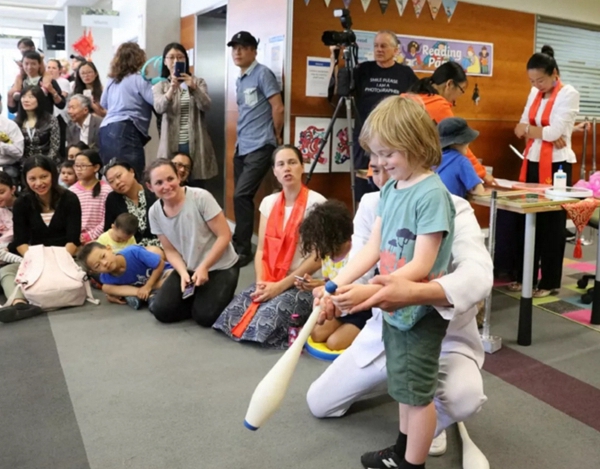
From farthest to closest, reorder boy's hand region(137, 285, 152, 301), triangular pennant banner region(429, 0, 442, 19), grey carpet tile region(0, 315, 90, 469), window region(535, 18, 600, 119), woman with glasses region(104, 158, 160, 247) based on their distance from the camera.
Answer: window region(535, 18, 600, 119)
triangular pennant banner region(429, 0, 442, 19)
woman with glasses region(104, 158, 160, 247)
boy's hand region(137, 285, 152, 301)
grey carpet tile region(0, 315, 90, 469)

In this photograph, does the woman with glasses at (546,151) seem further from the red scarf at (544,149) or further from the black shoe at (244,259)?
the black shoe at (244,259)

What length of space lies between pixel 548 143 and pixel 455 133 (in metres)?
1.48

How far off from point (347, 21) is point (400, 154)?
2.55 m

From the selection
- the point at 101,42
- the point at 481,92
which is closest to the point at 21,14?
the point at 101,42

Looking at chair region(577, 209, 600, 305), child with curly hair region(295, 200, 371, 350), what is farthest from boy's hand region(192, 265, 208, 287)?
chair region(577, 209, 600, 305)

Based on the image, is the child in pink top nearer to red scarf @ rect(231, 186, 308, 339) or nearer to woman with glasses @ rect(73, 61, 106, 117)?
woman with glasses @ rect(73, 61, 106, 117)

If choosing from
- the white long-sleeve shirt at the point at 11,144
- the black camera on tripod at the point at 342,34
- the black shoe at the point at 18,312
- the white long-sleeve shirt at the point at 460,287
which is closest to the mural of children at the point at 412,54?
the black camera on tripod at the point at 342,34

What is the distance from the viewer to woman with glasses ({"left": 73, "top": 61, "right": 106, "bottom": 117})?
4.93 metres

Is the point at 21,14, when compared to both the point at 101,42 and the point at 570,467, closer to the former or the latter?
the point at 101,42

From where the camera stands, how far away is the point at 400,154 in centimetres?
142

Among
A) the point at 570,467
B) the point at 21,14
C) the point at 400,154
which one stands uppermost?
the point at 21,14

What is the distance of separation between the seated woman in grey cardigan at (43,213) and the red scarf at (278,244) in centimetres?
131

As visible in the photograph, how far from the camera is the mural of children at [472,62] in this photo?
15.3 feet

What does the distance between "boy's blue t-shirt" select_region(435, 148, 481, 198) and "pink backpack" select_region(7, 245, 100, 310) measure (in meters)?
1.91
